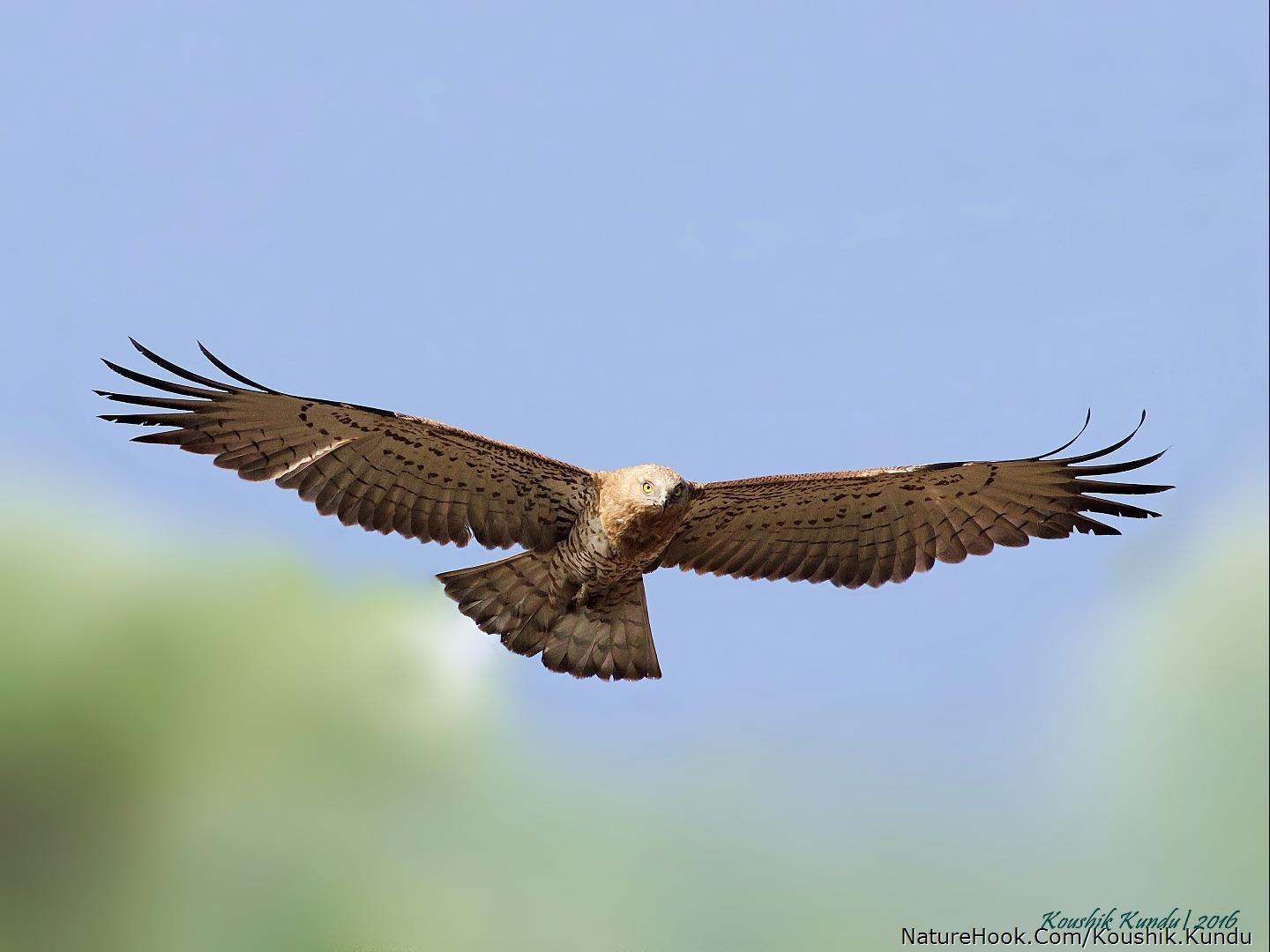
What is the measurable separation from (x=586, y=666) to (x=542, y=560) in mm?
811

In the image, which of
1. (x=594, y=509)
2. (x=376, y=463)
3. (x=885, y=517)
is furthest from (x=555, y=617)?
(x=885, y=517)

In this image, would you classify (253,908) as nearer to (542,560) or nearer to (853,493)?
(542,560)

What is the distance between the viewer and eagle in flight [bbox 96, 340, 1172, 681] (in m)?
10.1

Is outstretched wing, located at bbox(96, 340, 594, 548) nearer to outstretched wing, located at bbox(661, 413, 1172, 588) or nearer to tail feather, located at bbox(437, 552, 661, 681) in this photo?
tail feather, located at bbox(437, 552, 661, 681)

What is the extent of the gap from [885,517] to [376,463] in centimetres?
357

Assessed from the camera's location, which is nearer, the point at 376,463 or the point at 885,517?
the point at 376,463

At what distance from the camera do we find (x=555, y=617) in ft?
35.8

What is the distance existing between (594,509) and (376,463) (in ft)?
4.85

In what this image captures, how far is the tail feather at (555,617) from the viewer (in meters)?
10.8

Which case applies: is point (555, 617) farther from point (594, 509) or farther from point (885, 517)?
point (885, 517)

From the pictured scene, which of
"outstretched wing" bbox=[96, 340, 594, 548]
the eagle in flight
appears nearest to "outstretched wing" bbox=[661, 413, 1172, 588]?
the eagle in flight

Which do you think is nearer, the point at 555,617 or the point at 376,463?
the point at 376,463

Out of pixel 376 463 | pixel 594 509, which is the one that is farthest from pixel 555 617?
pixel 376 463

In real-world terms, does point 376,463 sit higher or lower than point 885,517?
lower
